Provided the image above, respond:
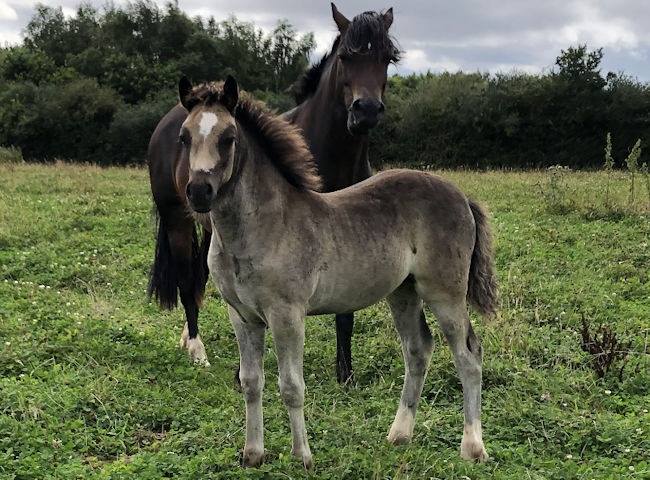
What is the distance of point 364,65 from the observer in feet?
16.7

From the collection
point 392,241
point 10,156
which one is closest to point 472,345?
point 392,241

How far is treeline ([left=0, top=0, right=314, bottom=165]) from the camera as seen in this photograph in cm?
3125

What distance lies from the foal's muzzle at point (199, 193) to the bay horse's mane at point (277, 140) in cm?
64

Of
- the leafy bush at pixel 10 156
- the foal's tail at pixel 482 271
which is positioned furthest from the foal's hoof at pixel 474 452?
the leafy bush at pixel 10 156

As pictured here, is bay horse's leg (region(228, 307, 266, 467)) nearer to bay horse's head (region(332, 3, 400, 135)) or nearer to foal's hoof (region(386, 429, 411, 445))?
foal's hoof (region(386, 429, 411, 445))

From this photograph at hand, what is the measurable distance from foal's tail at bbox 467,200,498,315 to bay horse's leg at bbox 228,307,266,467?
154 cm

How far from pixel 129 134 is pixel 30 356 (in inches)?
1059

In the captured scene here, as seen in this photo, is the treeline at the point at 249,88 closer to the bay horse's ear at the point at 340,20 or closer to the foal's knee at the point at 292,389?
the bay horse's ear at the point at 340,20

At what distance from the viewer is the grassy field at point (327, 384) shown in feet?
12.6

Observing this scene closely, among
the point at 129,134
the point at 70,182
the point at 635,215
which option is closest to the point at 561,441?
the point at 635,215

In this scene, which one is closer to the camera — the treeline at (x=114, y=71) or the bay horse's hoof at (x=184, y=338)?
the bay horse's hoof at (x=184, y=338)

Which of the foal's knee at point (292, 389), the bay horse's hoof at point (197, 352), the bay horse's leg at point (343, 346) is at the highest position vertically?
the foal's knee at point (292, 389)

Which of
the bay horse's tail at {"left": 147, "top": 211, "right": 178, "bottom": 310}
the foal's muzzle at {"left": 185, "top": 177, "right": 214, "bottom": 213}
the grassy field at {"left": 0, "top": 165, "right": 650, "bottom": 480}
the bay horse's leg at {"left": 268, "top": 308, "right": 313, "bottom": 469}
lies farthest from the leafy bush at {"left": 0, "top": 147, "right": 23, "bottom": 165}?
the foal's muzzle at {"left": 185, "top": 177, "right": 214, "bottom": 213}

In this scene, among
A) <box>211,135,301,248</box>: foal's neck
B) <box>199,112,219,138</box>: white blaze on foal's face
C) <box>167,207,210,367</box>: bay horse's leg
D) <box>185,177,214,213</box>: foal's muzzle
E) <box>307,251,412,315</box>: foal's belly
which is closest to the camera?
<box>185,177,214,213</box>: foal's muzzle
